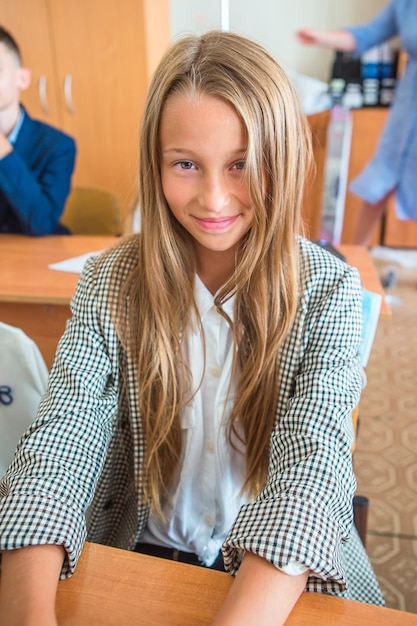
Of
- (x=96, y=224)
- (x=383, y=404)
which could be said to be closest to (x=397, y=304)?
(x=383, y=404)

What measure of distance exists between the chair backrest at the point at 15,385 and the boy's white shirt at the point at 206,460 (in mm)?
250

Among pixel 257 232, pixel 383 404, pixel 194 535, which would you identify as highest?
pixel 257 232

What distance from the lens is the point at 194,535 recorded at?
2.86 feet

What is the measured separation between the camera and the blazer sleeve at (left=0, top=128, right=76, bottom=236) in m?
1.75

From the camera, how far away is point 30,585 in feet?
1.71

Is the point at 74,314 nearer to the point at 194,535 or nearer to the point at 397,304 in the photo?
the point at 194,535

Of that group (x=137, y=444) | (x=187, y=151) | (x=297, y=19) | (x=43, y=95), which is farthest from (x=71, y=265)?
(x=297, y=19)

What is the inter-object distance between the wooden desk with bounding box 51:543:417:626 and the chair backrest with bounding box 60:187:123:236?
1566 millimetres

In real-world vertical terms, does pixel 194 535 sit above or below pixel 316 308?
below

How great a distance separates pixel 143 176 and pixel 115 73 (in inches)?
101

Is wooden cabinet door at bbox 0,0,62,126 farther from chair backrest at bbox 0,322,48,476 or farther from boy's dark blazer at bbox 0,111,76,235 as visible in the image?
chair backrest at bbox 0,322,48,476

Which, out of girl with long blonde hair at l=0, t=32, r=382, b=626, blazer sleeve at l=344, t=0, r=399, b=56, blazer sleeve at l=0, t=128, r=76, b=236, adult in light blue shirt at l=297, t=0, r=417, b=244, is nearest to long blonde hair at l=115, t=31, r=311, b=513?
girl with long blonde hair at l=0, t=32, r=382, b=626

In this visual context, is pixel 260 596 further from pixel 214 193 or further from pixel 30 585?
pixel 214 193

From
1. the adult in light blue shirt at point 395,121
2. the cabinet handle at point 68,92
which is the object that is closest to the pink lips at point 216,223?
the adult in light blue shirt at point 395,121
